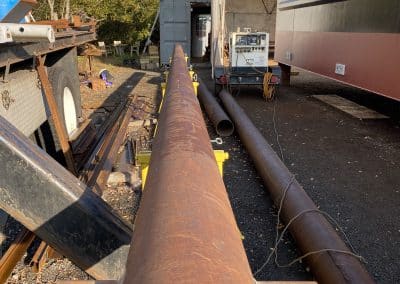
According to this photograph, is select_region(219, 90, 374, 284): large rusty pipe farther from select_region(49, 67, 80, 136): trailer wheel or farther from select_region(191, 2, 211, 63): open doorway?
select_region(191, 2, 211, 63): open doorway

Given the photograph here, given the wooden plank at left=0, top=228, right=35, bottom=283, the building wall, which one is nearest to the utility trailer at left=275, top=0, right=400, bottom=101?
the wooden plank at left=0, top=228, right=35, bottom=283

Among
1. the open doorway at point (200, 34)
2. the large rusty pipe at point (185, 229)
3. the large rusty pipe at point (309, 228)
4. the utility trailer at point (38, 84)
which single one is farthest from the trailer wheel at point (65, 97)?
the open doorway at point (200, 34)

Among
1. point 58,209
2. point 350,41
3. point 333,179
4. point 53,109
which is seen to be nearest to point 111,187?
point 53,109

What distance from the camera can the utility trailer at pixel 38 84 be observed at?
3.50 metres

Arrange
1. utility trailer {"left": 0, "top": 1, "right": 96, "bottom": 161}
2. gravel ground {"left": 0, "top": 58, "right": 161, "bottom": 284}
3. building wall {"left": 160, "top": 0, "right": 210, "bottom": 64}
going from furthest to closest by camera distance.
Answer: building wall {"left": 160, "top": 0, "right": 210, "bottom": 64}, utility trailer {"left": 0, "top": 1, "right": 96, "bottom": 161}, gravel ground {"left": 0, "top": 58, "right": 161, "bottom": 284}

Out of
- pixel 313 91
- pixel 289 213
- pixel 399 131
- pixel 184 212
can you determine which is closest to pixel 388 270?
pixel 289 213

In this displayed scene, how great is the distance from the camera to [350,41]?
24.2ft

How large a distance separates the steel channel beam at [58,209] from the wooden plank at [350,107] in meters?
7.75

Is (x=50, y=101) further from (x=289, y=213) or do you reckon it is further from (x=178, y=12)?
(x=178, y=12)

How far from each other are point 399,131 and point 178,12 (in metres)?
12.6

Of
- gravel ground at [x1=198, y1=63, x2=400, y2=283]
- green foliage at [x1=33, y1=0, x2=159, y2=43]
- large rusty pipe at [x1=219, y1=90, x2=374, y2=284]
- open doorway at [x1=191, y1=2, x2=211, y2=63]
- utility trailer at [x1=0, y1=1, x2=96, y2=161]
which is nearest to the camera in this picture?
large rusty pipe at [x1=219, y1=90, x2=374, y2=284]

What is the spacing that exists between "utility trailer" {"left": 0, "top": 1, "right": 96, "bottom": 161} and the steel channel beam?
4.08 feet

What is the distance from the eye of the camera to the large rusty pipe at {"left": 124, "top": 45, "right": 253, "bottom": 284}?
0.80 meters

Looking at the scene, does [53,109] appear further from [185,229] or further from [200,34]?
[200,34]
